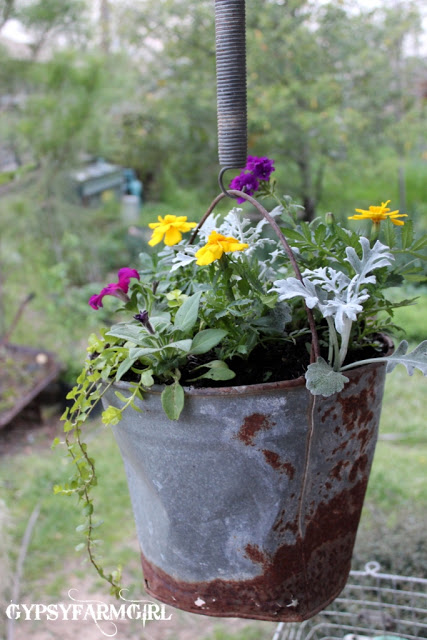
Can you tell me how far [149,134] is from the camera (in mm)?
6277

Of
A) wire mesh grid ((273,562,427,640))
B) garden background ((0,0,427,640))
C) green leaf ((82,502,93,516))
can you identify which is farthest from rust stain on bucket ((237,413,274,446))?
garden background ((0,0,427,640))

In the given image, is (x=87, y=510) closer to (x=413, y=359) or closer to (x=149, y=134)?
(x=413, y=359)

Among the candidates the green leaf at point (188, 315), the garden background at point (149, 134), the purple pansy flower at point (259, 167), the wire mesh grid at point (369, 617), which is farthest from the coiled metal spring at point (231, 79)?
the garden background at point (149, 134)

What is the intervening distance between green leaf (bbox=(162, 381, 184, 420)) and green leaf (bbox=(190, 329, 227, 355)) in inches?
2.1

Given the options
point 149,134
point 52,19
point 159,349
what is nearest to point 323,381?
point 159,349

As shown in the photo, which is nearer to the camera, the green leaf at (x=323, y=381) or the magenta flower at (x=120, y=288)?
the green leaf at (x=323, y=381)

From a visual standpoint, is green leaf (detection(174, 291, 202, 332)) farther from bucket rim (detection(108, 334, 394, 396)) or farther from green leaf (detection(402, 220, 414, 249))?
green leaf (detection(402, 220, 414, 249))

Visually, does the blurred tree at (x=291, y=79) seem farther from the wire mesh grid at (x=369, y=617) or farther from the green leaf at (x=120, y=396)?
the green leaf at (x=120, y=396)

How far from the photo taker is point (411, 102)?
5457mm

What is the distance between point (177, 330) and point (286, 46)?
14.8ft

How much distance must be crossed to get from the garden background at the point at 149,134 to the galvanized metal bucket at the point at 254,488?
1694mm

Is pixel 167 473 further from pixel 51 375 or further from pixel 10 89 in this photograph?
pixel 10 89

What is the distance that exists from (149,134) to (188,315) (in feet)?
19.5

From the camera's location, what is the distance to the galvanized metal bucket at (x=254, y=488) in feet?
2.21
